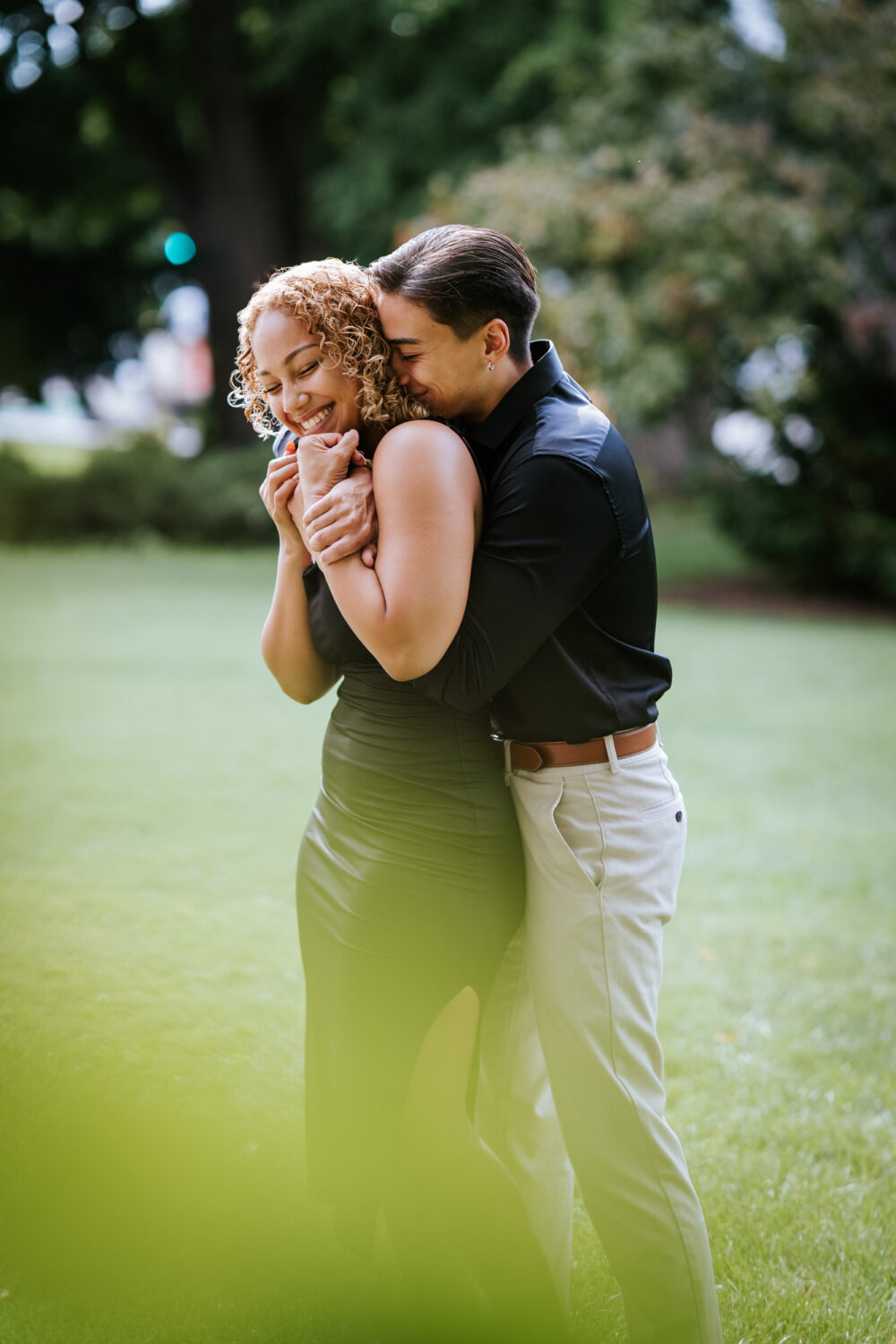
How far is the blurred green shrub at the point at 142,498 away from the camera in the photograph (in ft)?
70.0

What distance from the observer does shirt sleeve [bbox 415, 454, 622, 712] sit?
206 cm

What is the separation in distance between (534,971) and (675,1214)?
1.65ft

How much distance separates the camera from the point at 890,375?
664 inches

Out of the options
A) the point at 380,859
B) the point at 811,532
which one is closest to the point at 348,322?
the point at 380,859

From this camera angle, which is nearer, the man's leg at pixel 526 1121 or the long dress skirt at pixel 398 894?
the long dress skirt at pixel 398 894

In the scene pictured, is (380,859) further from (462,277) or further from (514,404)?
(462,277)

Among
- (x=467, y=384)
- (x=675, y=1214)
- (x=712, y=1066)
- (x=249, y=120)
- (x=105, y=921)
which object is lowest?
(x=712, y=1066)

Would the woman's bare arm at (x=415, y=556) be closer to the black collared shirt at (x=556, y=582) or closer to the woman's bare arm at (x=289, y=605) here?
the black collared shirt at (x=556, y=582)

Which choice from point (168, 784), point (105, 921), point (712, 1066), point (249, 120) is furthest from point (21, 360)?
point (712, 1066)

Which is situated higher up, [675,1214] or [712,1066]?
[675,1214]

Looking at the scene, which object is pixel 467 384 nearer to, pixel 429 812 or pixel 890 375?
pixel 429 812

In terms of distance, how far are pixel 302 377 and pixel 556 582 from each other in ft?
2.08

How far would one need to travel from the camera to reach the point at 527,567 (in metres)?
2.05

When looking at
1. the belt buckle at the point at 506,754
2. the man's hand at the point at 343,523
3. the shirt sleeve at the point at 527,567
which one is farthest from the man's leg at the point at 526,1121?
the man's hand at the point at 343,523
